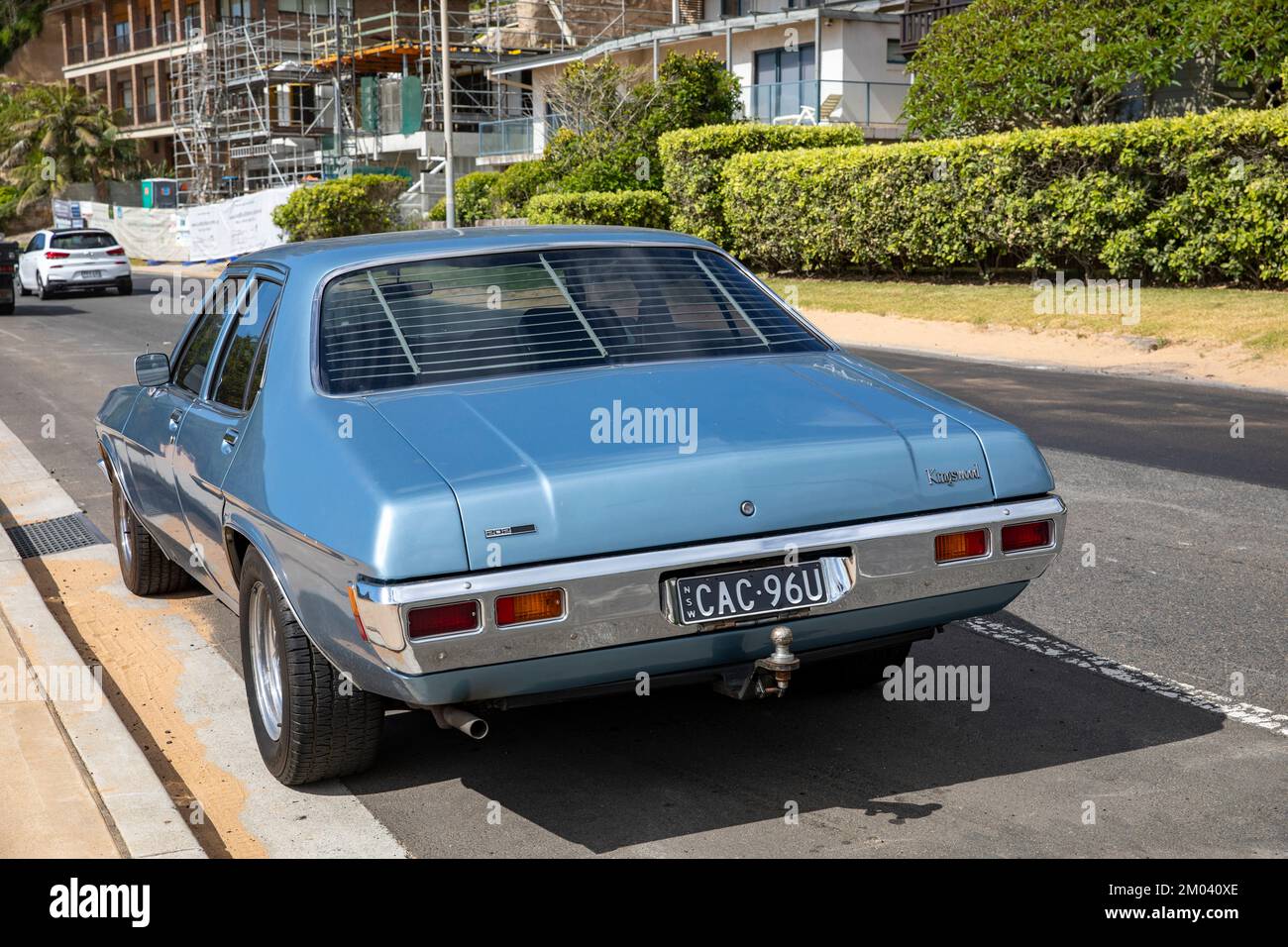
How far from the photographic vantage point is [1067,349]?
1845 centimetres

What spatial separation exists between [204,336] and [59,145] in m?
63.8

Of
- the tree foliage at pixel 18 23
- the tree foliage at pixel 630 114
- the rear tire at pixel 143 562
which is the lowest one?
the rear tire at pixel 143 562

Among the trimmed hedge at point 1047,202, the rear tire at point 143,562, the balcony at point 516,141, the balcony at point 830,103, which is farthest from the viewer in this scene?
the balcony at point 516,141

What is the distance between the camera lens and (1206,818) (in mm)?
4066

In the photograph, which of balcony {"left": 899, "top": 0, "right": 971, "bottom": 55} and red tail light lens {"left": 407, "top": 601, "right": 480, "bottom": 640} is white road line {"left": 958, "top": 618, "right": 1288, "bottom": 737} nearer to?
red tail light lens {"left": 407, "top": 601, "right": 480, "bottom": 640}

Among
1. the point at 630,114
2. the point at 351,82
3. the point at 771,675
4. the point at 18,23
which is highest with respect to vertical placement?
the point at 18,23

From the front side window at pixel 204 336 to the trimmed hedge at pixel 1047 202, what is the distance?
16964 millimetres

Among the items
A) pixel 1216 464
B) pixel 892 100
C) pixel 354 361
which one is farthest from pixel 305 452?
pixel 892 100

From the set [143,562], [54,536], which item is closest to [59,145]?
[54,536]

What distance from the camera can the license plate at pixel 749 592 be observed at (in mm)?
3842

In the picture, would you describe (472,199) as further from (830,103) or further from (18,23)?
(18,23)

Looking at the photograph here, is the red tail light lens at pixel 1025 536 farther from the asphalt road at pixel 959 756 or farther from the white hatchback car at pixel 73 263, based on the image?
the white hatchback car at pixel 73 263

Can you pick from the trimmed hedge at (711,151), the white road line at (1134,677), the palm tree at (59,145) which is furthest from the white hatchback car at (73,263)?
the palm tree at (59,145)
